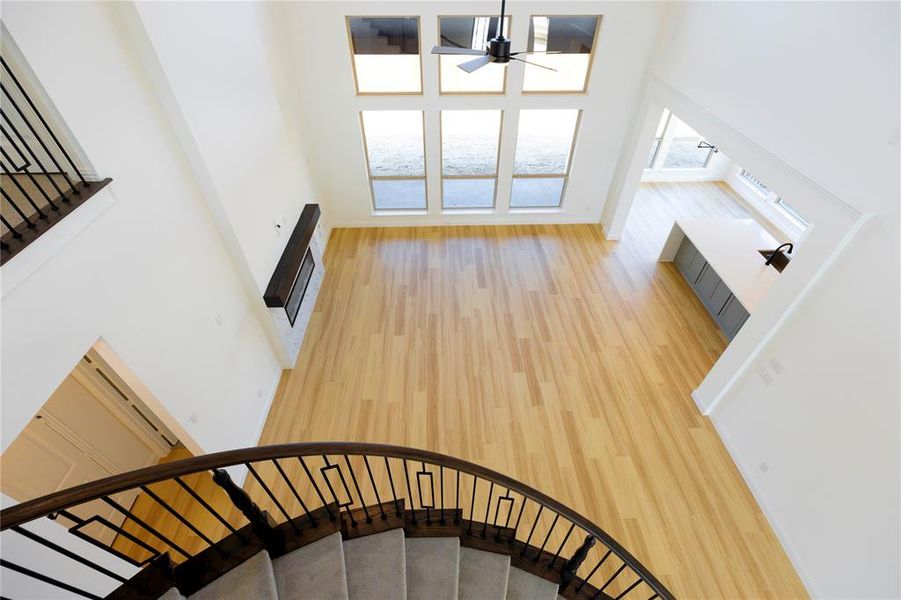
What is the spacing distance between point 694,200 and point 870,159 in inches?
247

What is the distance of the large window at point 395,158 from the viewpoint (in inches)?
261

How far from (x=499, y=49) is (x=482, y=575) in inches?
165

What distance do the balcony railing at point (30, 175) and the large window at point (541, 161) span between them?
19.3 ft

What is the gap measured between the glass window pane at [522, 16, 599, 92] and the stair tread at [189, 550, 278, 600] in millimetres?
6236

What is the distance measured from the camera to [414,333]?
5695mm

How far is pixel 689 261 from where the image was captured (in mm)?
6398

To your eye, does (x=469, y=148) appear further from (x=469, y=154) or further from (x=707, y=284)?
(x=707, y=284)

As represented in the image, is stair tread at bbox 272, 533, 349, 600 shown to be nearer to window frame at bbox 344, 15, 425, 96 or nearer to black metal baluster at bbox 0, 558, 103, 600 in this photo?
black metal baluster at bbox 0, 558, 103, 600

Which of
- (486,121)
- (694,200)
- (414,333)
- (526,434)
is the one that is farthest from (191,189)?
(694,200)

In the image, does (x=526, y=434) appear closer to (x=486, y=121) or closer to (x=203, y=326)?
(x=203, y=326)

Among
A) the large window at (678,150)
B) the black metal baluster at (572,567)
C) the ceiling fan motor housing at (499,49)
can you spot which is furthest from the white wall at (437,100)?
the black metal baluster at (572,567)

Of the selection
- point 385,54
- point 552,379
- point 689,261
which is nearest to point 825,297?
point 552,379

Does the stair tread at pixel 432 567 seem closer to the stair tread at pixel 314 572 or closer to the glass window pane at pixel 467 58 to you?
the stair tread at pixel 314 572

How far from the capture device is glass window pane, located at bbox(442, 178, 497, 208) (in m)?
7.57
